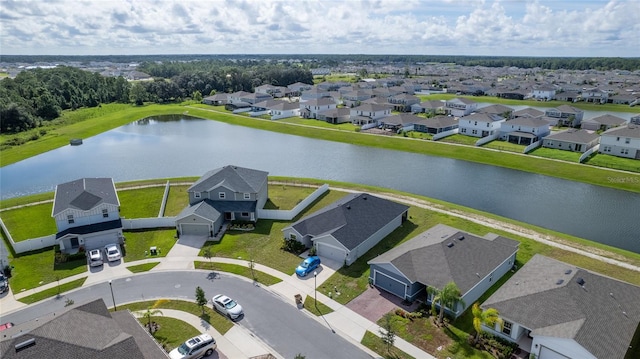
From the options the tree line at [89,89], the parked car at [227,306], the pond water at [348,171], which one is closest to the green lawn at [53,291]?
the parked car at [227,306]

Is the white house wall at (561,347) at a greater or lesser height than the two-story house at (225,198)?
lesser

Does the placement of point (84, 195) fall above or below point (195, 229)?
above

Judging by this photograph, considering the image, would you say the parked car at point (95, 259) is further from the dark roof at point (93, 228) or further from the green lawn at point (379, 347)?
the green lawn at point (379, 347)

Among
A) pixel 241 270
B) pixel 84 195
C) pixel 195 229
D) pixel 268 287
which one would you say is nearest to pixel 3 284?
pixel 84 195

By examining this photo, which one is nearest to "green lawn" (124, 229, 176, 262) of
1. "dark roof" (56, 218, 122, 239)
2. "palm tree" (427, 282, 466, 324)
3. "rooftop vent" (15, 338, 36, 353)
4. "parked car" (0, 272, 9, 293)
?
"dark roof" (56, 218, 122, 239)

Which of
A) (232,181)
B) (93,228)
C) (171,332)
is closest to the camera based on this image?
(171,332)

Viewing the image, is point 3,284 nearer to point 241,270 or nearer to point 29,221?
point 29,221

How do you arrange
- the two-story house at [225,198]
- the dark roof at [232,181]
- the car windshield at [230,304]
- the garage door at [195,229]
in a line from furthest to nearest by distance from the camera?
the dark roof at [232,181] → the two-story house at [225,198] → the garage door at [195,229] → the car windshield at [230,304]
